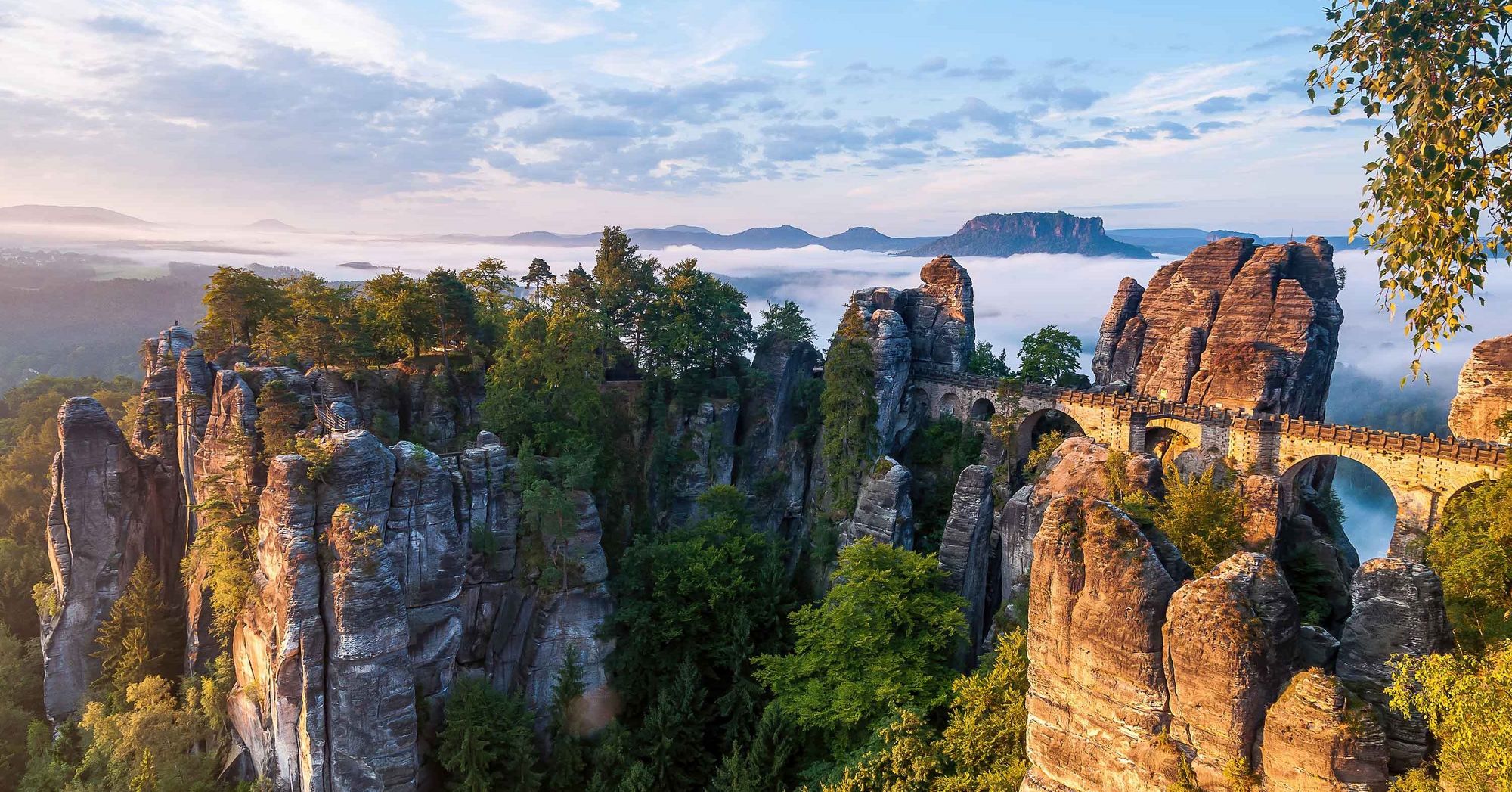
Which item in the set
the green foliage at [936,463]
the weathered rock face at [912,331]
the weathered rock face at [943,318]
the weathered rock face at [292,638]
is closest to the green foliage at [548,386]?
the weathered rock face at [292,638]

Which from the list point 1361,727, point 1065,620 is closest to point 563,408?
point 1065,620

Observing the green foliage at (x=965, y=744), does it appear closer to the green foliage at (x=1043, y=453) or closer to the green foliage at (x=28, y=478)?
the green foliage at (x=1043, y=453)

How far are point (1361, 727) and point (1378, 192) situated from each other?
7595mm

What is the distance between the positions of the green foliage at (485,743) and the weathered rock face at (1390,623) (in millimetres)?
22242

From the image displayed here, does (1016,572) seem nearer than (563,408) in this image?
Yes

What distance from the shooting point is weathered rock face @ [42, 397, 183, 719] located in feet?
105

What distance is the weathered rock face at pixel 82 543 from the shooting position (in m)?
31.9

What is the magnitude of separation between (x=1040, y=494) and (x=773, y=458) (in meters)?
19.9

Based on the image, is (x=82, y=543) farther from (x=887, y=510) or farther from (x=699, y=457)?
(x=887, y=510)

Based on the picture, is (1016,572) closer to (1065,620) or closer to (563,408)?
(1065,620)

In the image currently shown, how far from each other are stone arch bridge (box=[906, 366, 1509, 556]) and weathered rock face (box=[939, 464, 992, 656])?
29.4 feet

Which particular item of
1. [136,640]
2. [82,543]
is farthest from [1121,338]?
[82,543]

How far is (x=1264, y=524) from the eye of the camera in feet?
77.1

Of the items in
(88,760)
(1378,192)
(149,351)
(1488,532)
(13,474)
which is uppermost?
(1378,192)
